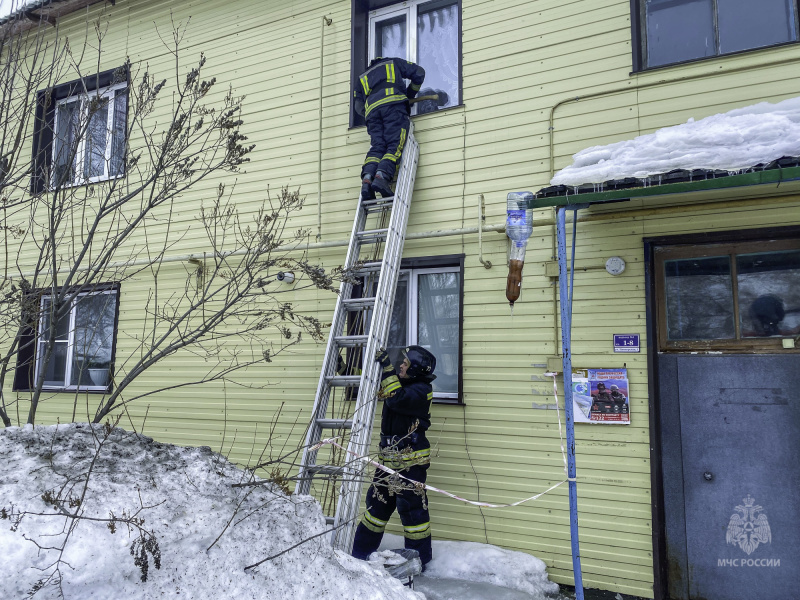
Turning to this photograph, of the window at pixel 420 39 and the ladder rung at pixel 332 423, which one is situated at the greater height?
the window at pixel 420 39

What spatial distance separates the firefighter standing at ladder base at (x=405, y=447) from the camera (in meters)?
Result: 4.73

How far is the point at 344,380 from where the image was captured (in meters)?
4.91

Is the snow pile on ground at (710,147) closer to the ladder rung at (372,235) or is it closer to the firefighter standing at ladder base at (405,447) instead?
the ladder rung at (372,235)

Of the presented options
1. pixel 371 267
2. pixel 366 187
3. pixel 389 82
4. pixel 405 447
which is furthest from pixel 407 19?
pixel 405 447

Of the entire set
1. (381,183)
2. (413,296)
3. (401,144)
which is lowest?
(413,296)

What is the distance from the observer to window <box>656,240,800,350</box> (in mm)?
4422

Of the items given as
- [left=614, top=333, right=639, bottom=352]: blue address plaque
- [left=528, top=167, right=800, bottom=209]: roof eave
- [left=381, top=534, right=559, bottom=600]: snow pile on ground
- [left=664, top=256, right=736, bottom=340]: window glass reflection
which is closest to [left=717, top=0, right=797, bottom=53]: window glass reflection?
[left=528, top=167, right=800, bottom=209]: roof eave

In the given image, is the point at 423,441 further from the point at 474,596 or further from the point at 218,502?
the point at 218,502

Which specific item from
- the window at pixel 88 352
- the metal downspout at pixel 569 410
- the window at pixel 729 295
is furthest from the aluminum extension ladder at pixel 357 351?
the window at pixel 88 352

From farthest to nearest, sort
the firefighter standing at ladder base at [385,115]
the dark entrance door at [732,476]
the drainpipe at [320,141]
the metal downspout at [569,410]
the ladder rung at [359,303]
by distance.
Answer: the drainpipe at [320,141] → the firefighter standing at ladder base at [385,115] → the ladder rung at [359,303] → the dark entrance door at [732,476] → the metal downspout at [569,410]

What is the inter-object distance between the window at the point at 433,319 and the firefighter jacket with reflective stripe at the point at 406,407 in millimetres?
685

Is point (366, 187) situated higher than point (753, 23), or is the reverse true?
point (753, 23)

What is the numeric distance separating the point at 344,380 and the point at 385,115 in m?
2.63

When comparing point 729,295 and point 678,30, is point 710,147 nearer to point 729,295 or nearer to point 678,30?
point 729,295
